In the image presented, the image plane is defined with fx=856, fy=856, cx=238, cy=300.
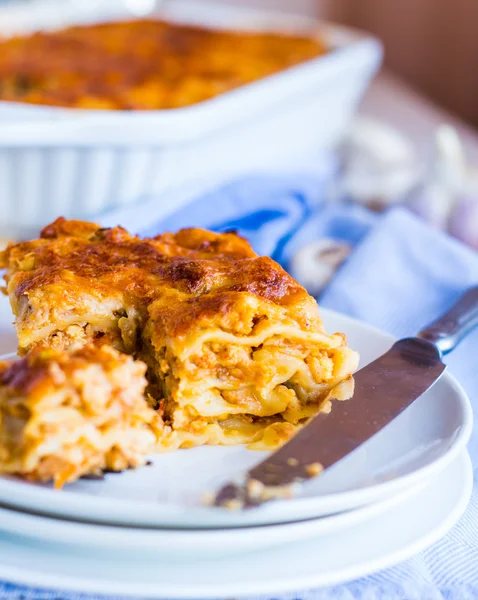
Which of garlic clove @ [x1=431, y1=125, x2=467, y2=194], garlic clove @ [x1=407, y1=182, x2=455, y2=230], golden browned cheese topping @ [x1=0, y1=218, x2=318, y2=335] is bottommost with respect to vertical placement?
garlic clove @ [x1=407, y1=182, x2=455, y2=230]

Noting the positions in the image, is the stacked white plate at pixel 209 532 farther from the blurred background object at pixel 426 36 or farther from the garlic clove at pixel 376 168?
the blurred background object at pixel 426 36

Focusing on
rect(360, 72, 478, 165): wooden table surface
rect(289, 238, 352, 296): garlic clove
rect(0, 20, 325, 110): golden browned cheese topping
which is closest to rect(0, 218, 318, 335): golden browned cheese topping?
rect(289, 238, 352, 296): garlic clove

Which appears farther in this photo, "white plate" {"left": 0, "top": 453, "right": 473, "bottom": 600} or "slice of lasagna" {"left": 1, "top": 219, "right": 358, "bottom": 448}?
"slice of lasagna" {"left": 1, "top": 219, "right": 358, "bottom": 448}

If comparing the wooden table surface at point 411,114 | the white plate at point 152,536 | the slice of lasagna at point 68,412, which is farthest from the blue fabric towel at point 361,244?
the wooden table surface at point 411,114

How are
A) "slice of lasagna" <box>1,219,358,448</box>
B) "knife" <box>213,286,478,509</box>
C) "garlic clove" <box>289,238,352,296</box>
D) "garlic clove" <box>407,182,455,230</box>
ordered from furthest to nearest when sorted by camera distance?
"garlic clove" <box>407,182,455,230</box>
"garlic clove" <box>289,238,352,296</box>
"slice of lasagna" <box>1,219,358,448</box>
"knife" <box>213,286,478,509</box>

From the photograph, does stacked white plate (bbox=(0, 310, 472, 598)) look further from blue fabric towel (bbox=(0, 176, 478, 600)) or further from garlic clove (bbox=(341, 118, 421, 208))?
garlic clove (bbox=(341, 118, 421, 208))
